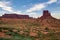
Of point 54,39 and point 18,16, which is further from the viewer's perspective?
point 18,16

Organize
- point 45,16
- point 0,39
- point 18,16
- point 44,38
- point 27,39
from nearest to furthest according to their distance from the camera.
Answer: point 0,39 → point 27,39 → point 44,38 → point 45,16 → point 18,16

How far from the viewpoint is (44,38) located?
2059cm

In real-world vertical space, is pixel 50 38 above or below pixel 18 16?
below

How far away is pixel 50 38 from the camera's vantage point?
20625mm

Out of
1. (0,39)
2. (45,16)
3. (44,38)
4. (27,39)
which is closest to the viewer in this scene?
(0,39)

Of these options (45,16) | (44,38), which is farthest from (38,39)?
(45,16)

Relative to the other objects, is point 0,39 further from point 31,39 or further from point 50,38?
point 50,38

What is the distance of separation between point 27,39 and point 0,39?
3.47m

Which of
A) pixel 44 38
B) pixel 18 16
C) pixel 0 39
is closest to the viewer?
pixel 0 39

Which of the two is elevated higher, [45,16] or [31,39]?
[45,16]

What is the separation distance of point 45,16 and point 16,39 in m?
40.0

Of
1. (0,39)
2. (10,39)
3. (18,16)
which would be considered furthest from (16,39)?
(18,16)

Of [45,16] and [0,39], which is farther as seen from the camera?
[45,16]

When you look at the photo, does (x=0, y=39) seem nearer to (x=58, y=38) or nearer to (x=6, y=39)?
(x=6, y=39)
